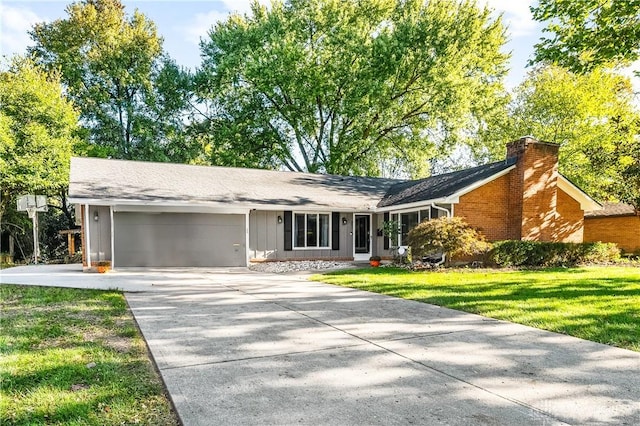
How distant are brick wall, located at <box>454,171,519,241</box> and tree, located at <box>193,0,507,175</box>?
34.3 feet

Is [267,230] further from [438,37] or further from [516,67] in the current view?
[516,67]

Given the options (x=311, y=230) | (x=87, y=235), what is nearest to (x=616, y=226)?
(x=311, y=230)

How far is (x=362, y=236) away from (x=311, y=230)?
2.38 meters

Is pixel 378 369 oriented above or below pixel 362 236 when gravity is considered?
below

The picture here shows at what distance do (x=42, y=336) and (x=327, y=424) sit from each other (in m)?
3.86

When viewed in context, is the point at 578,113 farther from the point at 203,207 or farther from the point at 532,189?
the point at 203,207

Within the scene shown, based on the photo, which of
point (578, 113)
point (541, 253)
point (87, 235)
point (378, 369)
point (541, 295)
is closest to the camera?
point (378, 369)

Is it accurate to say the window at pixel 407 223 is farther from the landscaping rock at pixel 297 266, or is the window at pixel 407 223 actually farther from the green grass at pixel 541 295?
the green grass at pixel 541 295

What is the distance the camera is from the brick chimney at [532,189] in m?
13.6

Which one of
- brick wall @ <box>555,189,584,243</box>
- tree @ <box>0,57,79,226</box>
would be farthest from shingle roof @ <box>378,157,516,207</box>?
tree @ <box>0,57,79,226</box>

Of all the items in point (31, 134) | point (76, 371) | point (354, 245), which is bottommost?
point (76, 371)

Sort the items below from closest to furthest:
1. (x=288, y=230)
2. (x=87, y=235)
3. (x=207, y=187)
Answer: (x=87, y=235) < (x=207, y=187) < (x=288, y=230)

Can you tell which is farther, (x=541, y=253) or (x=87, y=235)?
(x=541, y=253)

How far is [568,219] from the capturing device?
15.2 metres
